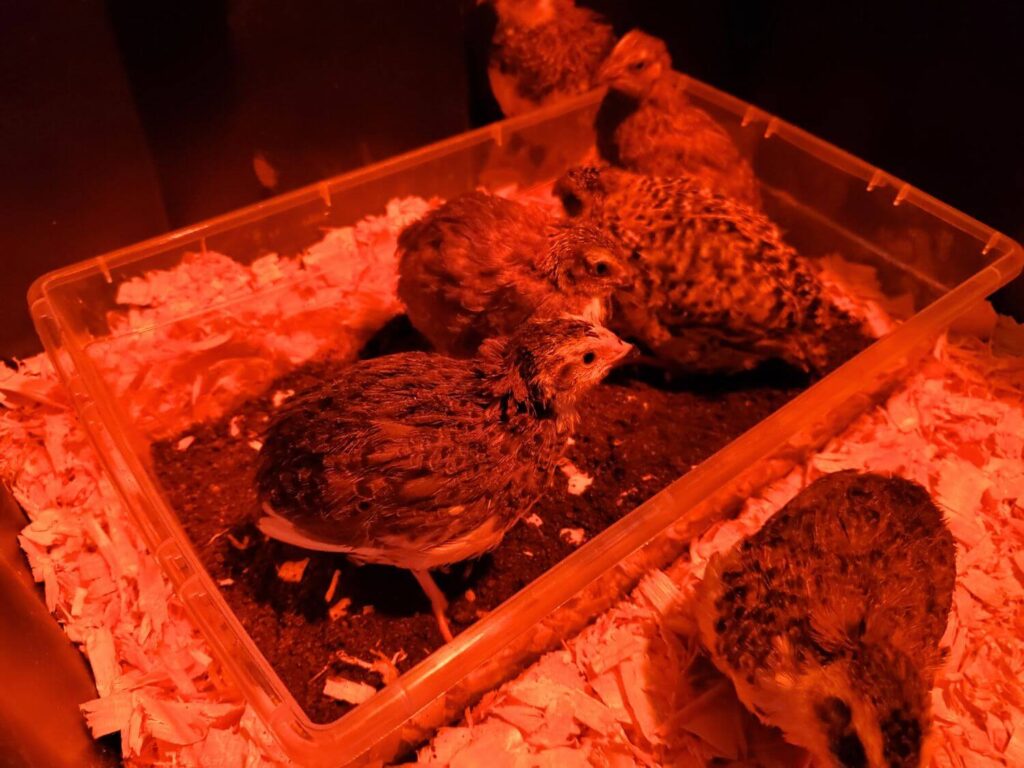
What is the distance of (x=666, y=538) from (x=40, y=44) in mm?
2040

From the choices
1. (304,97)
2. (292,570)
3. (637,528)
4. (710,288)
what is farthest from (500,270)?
(304,97)

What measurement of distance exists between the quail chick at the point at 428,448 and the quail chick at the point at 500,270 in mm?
333

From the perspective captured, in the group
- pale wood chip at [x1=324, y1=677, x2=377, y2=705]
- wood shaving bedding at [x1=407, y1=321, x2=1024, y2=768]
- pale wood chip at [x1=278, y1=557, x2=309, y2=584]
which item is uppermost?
pale wood chip at [x1=278, y1=557, x2=309, y2=584]

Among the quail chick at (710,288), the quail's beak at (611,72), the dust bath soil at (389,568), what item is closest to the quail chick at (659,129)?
the quail's beak at (611,72)

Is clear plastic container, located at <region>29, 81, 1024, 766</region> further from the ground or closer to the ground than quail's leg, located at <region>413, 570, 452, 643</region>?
further from the ground

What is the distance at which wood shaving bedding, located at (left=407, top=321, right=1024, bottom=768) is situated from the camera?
64.2 inches

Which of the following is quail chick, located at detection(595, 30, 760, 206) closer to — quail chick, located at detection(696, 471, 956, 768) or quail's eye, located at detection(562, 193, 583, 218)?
quail's eye, located at detection(562, 193, 583, 218)

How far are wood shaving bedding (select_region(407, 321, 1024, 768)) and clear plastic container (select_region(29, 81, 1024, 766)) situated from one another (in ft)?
0.20

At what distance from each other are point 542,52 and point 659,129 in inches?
24.5

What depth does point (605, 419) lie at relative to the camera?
7.27ft

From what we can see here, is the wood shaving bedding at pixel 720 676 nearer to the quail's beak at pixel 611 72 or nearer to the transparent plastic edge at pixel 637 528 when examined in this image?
the transparent plastic edge at pixel 637 528

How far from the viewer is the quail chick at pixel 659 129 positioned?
2.56 metres

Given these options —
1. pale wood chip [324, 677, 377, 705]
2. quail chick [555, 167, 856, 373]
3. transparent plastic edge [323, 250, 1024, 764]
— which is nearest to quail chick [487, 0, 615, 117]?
quail chick [555, 167, 856, 373]

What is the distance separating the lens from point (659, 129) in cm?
260
